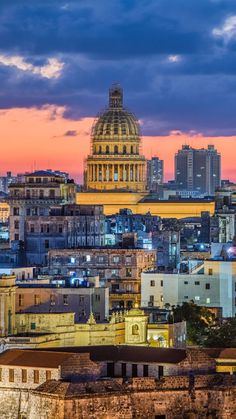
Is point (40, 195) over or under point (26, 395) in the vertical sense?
over

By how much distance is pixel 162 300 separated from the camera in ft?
494

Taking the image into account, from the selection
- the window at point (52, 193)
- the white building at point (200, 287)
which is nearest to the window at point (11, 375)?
the white building at point (200, 287)

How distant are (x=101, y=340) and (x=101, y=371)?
53.7ft

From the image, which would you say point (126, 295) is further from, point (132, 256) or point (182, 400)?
point (182, 400)

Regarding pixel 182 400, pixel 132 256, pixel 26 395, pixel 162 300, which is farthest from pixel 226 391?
pixel 132 256

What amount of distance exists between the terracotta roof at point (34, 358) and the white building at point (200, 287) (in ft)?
166

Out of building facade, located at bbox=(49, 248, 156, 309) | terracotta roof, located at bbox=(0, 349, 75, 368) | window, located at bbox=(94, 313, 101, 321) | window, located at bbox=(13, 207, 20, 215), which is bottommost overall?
terracotta roof, located at bbox=(0, 349, 75, 368)

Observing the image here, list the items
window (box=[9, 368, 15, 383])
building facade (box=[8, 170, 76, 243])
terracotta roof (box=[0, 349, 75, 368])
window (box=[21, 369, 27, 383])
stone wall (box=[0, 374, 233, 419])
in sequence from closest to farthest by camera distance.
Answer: stone wall (box=[0, 374, 233, 419]), terracotta roof (box=[0, 349, 75, 368]), window (box=[21, 369, 27, 383]), window (box=[9, 368, 15, 383]), building facade (box=[8, 170, 76, 243])

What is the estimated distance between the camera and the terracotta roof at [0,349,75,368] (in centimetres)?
9788

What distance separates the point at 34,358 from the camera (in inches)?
3920

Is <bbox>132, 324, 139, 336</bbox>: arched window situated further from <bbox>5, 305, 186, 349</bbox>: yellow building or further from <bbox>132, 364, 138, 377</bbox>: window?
<bbox>132, 364, 138, 377</bbox>: window

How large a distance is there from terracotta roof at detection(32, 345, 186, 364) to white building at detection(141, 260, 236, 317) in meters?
46.4

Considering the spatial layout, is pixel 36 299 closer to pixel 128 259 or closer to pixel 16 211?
pixel 128 259

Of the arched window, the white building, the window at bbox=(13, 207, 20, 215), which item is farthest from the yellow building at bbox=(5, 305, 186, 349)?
the window at bbox=(13, 207, 20, 215)
